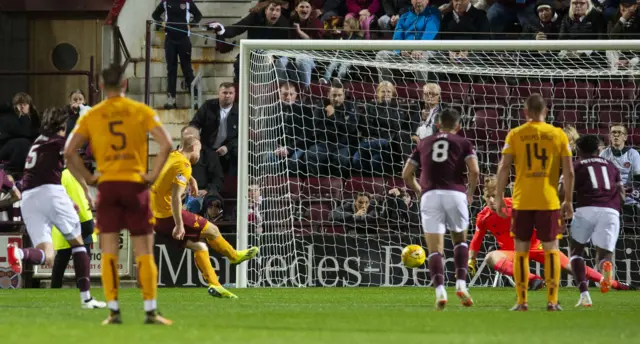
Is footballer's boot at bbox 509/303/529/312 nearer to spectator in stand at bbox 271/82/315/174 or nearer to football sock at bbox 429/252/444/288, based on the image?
football sock at bbox 429/252/444/288

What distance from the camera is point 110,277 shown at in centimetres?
857

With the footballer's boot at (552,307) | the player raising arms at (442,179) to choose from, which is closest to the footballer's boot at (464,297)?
the player raising arms at (442,179)

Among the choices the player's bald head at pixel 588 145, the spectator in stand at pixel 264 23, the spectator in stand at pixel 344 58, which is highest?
the spectator in stand at pixel 264 23

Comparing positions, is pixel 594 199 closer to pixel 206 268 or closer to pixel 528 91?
pixel 206 268

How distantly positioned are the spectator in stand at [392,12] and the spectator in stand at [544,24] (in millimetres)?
1783

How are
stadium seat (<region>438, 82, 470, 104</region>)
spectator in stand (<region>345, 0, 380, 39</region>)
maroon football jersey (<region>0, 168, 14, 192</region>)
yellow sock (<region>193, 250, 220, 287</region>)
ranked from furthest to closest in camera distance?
1. spectator in stand (<region>345, 0, 380, 39</region>)
2. stadium seat (<region>438, 82, 470, 104</region>)
3. maroon football jersey (<region>0, 168, 14, 192</region>)
4. yellow sock (<region>193, 250, 220, 287</region>)

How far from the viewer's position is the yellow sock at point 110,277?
337 inches

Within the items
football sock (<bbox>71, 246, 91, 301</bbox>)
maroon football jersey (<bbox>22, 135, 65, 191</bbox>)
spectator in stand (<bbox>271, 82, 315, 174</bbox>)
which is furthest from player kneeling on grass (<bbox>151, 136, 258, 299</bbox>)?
spectator in stand (<bbox>271, 82, 315, 174</bbox>)

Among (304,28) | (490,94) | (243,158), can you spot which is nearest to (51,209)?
(243,158)

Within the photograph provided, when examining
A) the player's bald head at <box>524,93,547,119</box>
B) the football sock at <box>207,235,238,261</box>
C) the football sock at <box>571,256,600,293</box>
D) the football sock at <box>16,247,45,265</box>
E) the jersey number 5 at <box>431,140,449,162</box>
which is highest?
the player's bald head at <box>524,93,547,119</box>

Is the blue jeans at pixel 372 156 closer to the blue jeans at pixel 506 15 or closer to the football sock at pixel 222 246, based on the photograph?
the blue jeans at pixel 506 15

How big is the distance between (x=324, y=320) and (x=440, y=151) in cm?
212

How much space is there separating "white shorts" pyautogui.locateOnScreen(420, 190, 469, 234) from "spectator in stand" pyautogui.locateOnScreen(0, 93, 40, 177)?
29.1 feet

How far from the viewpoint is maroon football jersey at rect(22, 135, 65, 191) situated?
11.5m
